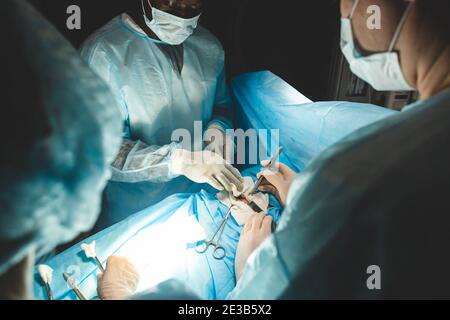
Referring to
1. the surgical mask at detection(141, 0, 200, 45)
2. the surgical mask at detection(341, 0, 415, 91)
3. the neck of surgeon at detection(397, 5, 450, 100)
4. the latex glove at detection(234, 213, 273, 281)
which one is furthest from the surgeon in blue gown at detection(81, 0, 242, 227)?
the neck of surgeon at detection(397, 5, 450, 100)

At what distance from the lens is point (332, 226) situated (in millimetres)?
524

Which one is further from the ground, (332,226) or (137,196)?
(332,226)

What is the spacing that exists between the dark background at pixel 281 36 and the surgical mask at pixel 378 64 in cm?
155

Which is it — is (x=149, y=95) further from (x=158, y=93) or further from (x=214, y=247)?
(x=214, y=247)

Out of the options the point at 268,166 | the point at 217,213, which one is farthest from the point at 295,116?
the point at 217,213

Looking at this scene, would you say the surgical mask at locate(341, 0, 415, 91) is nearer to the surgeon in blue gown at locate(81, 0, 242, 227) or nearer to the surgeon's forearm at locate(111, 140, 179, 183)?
the surgeon in blue gown at locate(81, 0, 242, 227)

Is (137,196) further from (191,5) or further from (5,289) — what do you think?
(5,289)

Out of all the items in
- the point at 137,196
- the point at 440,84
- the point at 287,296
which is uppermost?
the point at 440,84

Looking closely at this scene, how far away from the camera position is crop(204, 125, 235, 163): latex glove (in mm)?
1767

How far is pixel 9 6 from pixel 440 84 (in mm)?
844

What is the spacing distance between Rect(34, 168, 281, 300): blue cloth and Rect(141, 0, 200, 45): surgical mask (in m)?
0.86

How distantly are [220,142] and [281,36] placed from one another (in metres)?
1.11

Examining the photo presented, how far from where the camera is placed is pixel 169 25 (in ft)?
4.81
